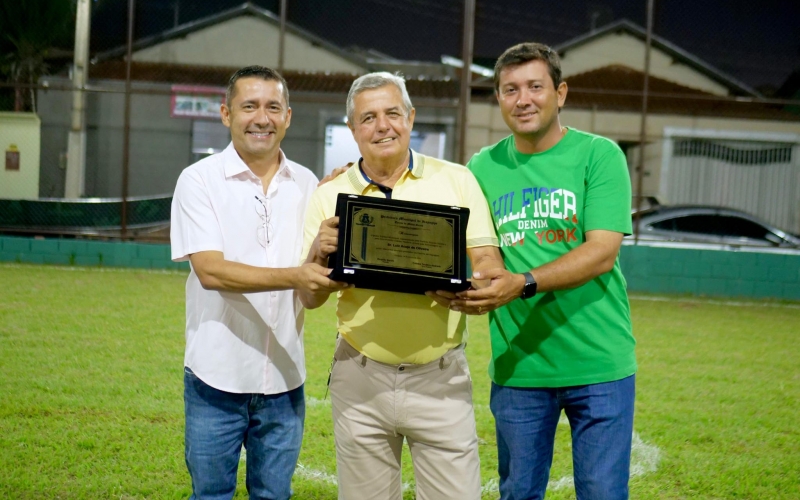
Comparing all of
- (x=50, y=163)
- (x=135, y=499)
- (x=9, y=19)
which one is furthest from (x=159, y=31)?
(x=135, y=499)

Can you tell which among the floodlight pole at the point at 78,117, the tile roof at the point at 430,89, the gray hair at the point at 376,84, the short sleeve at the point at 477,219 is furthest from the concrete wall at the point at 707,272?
the gray hair at the point at 376,84

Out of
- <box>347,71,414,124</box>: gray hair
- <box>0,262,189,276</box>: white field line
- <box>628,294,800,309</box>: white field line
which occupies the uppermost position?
<box>347,71,414,124</box>: gray hair

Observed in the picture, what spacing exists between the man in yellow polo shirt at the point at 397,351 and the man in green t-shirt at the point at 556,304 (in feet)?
0.64

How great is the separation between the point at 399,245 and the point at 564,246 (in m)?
0.66

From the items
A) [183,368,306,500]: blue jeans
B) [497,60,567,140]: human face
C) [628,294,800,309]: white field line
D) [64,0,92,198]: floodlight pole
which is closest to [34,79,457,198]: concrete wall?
[64,0,92,198]: floodlight pole

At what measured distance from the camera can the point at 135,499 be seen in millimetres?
3869

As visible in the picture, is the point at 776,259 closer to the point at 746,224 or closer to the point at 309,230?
the point at 746,224

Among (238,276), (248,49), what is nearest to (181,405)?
→ (238,276)

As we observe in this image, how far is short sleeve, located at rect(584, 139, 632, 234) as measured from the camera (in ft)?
8.87

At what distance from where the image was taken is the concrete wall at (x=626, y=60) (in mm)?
25344

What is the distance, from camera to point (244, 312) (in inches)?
116

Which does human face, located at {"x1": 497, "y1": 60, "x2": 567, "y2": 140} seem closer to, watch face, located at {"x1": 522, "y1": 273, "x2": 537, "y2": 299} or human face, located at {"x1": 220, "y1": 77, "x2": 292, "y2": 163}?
watch face, located at {"x1": 522, "y1": 273, "x2": 537, "y2": 299}

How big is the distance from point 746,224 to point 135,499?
485 inches

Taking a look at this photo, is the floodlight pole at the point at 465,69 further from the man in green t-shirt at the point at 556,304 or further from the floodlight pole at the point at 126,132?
the man in green t-shirt at the point at 556,304
